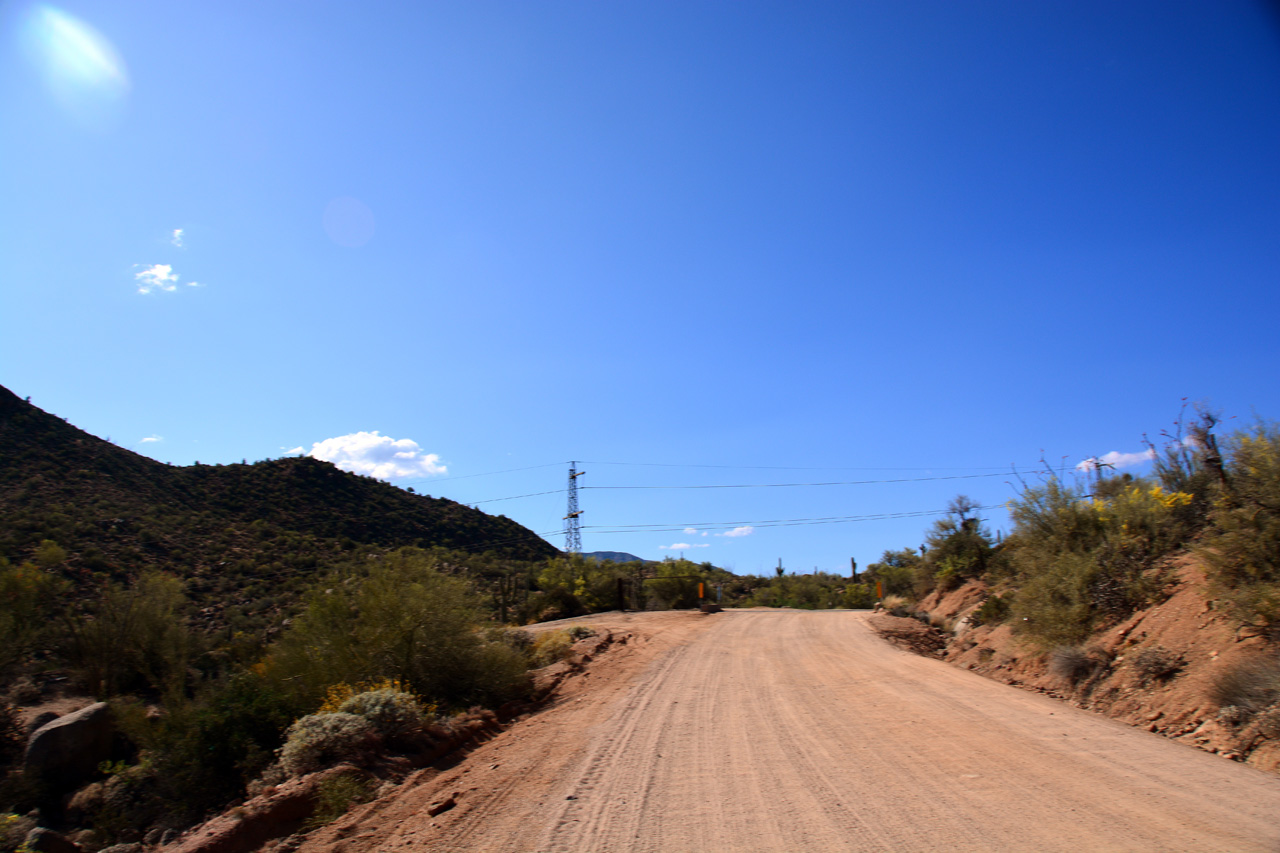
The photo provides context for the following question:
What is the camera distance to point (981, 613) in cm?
1952

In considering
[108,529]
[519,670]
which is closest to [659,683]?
[519,670]

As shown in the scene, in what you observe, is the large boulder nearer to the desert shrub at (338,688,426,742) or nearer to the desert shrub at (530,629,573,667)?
the desert shrub at (530,629,573,667)

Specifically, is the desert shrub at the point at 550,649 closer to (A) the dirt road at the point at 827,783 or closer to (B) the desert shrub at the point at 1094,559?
(A) the dirt road at the point at 827,783

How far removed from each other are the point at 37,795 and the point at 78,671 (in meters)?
9.50

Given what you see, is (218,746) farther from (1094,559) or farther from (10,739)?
(1094,559)

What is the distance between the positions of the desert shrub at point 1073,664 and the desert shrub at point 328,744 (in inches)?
466

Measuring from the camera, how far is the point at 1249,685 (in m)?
8.26

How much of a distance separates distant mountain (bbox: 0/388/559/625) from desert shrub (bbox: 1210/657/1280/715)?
36391 millimetres

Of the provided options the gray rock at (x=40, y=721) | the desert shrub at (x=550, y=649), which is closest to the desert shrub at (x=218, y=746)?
the desert shrub at (x=550, y=649)

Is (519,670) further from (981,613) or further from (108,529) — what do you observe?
(108,529)

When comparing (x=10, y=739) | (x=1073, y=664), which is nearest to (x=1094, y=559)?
(x=1073, y=664)

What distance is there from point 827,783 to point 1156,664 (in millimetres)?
7059

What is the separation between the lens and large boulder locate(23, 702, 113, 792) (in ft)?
52.4

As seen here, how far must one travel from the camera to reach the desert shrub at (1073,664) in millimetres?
11766
